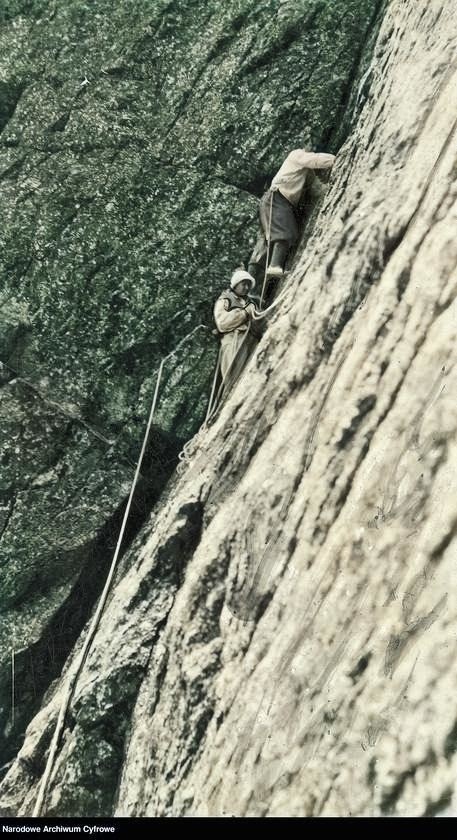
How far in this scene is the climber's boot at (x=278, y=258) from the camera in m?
8.01

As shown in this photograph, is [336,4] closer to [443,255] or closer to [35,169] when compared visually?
[35,169]

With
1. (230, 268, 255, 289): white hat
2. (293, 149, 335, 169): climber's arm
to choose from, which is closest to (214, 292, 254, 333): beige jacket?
(230, 268, 255, 289): white hat

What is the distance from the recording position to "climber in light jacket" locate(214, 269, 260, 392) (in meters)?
7.74

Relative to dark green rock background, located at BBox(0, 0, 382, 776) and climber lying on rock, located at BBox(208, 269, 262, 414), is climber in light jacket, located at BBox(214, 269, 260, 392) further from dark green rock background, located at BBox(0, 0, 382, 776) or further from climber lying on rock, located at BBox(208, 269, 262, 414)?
dark green rock background, located at BBox(0, 0, 382, 776)

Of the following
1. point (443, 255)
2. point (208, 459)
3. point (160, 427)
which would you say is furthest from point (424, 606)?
point (160, 427)

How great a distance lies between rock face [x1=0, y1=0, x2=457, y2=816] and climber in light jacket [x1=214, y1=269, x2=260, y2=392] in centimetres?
82

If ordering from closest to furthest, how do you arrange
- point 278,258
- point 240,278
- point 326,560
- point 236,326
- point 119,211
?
point 326,560
point 236,326
point 240,278
point 278,258
point 119,211

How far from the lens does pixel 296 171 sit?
26.6 feet

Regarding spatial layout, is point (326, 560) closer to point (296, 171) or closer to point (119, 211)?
point (296, 171)

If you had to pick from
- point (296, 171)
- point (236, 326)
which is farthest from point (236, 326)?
point (296, 171)

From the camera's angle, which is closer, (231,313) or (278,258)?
(231,313)

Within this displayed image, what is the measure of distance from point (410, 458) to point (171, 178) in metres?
6.49

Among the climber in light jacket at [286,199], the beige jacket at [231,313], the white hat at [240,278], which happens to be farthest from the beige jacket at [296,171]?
the beige jacket at [231,313]
